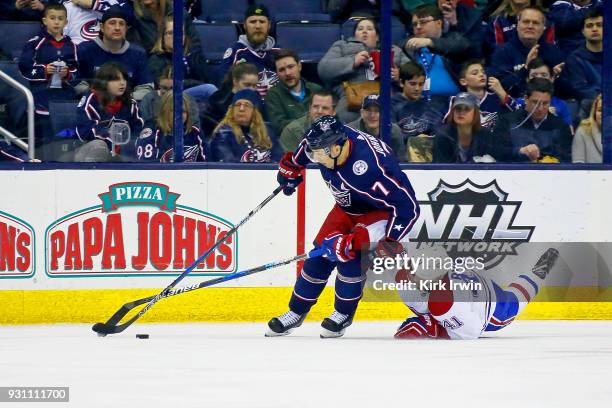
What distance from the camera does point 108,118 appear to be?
7.34 meters

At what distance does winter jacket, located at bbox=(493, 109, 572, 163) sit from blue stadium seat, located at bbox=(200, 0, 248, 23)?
160cm

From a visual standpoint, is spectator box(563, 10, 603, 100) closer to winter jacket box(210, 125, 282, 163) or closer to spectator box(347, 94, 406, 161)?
spectator box(347, 94, 406, 161)

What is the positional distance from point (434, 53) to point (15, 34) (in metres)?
Result: 2.34

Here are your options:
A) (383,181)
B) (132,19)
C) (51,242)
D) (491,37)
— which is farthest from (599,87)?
(51,242)

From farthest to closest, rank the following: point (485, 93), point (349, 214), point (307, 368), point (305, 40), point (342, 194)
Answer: point (485, 93) < point (305, 40) < point (349, 214) < point (342, 194) < point (307, 368)

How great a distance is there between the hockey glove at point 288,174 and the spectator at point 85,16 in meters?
1.31

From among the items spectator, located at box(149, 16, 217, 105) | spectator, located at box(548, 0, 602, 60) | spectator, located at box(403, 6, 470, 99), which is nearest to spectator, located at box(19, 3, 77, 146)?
spectator, located at box(149, 16, 217, 105)

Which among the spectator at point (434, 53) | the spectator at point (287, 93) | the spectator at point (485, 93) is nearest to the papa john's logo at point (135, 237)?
the spectator at point (287, 93)

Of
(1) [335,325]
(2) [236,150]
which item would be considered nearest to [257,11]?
(2) [236,150]

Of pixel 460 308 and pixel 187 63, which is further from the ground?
pixel 187 63

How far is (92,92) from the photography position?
734 cm

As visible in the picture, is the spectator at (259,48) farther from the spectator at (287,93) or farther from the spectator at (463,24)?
the spectator at (463,24)

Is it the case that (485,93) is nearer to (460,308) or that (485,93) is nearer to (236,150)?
(236,150)

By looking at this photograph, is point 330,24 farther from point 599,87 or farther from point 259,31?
point 599,87
